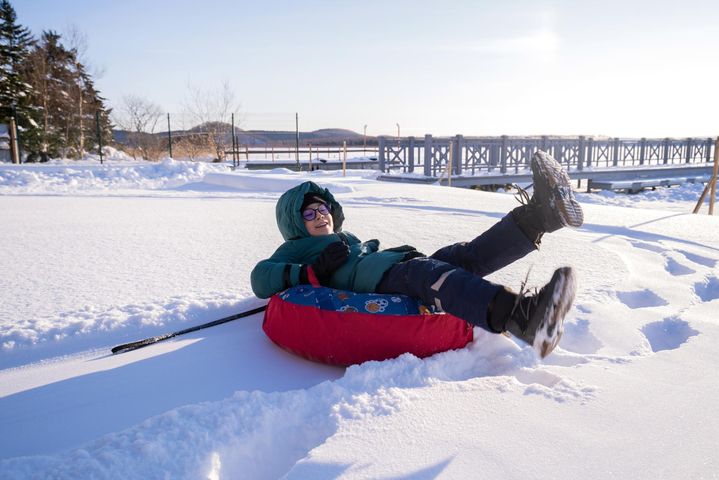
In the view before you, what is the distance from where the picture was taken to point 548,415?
1.34 meters

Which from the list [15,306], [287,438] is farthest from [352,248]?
[15,306]

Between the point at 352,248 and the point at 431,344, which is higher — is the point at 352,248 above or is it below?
above

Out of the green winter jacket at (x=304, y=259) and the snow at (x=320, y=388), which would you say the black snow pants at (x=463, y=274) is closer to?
the green winter jacket at (x=304, y=259)

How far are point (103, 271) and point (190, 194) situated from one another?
512cm

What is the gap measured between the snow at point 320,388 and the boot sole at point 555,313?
0.54 ft

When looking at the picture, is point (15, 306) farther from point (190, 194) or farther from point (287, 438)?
point (190, 194)

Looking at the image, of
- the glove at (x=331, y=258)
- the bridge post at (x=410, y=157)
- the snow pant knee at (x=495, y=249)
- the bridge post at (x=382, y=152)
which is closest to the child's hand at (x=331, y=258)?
the glove at (x=331, y=258)

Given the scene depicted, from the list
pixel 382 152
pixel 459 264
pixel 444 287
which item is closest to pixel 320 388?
pixel 444 287

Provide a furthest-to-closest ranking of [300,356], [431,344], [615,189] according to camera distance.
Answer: [615,189], [300,356], [431,344]

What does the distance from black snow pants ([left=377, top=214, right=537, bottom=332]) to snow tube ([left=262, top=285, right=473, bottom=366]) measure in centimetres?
8

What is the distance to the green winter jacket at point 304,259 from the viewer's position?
1.95m

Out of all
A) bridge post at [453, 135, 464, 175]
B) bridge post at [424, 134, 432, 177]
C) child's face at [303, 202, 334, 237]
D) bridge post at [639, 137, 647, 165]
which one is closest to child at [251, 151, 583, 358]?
child's face at [303, 202, 334, 237]

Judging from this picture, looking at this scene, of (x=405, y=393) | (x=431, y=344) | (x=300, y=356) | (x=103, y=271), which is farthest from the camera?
(x=103, y=271)

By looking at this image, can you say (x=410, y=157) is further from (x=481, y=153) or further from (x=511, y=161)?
(x=511, y=161)
